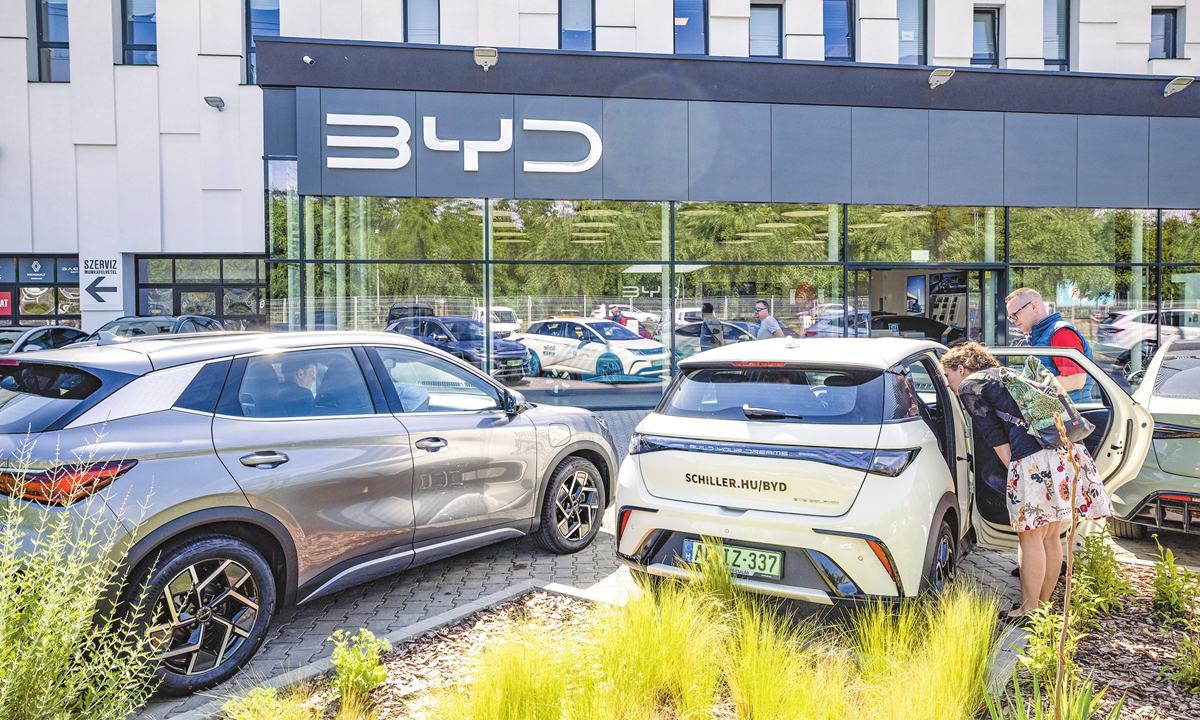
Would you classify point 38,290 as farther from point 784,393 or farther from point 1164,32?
point 1164,32

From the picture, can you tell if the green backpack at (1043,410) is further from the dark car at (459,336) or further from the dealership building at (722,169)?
the dark car at (459,336)

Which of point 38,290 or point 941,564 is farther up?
point 38,290

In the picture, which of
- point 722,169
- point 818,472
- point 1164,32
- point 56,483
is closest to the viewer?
point 56,483

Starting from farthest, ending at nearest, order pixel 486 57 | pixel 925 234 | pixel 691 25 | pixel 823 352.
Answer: pixel 691 25 → pixel 925 234 → pixel 486 57 → pixel 823 352

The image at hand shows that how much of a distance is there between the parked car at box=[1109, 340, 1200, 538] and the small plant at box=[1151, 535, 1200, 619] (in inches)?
40.3

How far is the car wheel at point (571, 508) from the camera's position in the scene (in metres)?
5.30

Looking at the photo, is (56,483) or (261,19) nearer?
(56,483)

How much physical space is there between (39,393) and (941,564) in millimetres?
4366

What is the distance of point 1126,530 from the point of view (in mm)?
5383

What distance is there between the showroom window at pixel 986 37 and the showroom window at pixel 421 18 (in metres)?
11.1

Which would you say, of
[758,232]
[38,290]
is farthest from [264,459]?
[38,290]

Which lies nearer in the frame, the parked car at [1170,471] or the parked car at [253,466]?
the parked car at [253,466]

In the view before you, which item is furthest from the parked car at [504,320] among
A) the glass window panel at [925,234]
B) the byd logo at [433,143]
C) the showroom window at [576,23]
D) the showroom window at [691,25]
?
the showroom window at [691,25]

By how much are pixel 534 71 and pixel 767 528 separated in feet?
35.7
